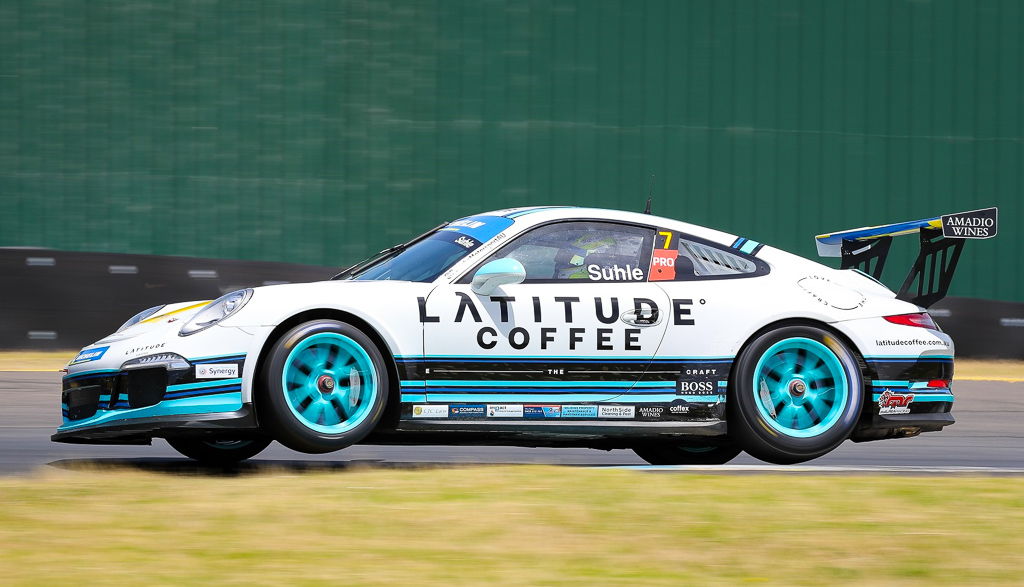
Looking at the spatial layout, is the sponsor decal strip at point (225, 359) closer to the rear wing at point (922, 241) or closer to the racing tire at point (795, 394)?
the racing tire at point (795, 394)

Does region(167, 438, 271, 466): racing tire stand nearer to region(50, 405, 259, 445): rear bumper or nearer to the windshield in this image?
region(50, 405, 259, 445): rear bumper

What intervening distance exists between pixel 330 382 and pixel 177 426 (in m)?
0.73

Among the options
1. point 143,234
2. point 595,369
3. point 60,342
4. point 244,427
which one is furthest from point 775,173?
point 244,427

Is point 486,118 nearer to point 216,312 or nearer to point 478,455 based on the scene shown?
point 478,455

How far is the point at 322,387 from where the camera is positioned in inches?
244

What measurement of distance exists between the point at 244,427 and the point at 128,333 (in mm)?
907

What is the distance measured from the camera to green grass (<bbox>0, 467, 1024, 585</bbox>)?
4.11m

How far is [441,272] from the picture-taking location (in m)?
6.53

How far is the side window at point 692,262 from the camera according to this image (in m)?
6.76

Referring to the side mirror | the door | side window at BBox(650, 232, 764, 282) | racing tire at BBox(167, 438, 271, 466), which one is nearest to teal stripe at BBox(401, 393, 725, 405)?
the door

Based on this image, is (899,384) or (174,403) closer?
(174,403)

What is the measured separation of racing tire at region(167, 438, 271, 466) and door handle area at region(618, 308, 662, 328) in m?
1.99

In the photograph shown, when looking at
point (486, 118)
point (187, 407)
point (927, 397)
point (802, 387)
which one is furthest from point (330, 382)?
point (486, 118)

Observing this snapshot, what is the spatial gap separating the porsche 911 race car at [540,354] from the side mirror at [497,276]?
0.01 m
